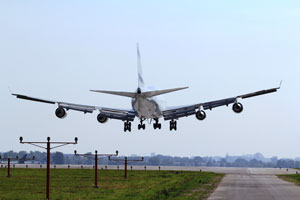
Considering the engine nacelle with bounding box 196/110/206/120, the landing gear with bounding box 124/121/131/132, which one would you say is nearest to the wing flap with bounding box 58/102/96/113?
the landing gear with bounding box 124/121/131/132

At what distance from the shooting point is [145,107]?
250ft

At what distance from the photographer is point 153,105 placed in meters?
77.2

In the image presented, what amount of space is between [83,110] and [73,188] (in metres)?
12.1

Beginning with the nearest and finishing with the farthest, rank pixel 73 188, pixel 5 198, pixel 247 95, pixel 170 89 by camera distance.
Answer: pixel 5 198 < pixel 170 89 < pixel 247 95 < pixel 73 188

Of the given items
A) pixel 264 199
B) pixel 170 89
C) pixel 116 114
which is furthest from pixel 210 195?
pixel 116 114

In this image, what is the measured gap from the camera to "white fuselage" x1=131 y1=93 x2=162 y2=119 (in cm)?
7419

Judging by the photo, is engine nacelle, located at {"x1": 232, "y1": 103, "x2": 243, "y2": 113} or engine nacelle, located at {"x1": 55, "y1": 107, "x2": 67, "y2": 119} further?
engine nacelle, located at {"x1": 55, "y1": 107, "x2": 67, "y2": 119}

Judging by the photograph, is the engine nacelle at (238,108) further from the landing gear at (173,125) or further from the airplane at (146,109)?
the landing gear at (173,125)

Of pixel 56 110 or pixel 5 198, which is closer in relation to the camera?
pixel 5 198

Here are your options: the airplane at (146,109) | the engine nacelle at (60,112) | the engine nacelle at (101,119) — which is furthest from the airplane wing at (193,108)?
the engine nacelle at (60,112)

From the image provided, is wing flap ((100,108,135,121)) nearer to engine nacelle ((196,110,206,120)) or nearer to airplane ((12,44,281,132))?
airplane ((12,44,281,132))

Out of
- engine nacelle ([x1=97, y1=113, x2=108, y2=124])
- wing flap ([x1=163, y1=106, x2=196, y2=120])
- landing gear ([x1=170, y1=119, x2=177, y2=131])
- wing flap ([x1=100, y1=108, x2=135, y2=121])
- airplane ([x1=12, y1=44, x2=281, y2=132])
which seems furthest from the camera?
landing gear ([x1=170, y1=119, x2=177, y2=131])

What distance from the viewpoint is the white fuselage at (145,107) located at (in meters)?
74.2

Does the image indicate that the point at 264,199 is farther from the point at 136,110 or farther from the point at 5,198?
the point at 5,198
